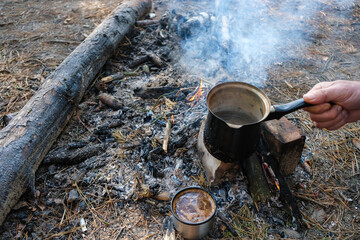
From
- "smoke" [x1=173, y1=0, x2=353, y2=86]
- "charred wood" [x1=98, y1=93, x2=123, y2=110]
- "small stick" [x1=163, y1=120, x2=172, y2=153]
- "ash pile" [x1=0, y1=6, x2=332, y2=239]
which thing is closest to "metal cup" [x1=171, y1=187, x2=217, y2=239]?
"ash pile" [x1=0, y1=6, x2=332, y2=239]

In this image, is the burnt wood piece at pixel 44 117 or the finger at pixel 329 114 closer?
the finger at pixel 329 114

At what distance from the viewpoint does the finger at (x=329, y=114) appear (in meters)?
2.13

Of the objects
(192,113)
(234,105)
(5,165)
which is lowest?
(192,113)

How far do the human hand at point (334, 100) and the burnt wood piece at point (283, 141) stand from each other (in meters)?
0.31

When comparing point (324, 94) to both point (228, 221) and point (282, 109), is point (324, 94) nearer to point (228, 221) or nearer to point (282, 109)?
point (282, 109)

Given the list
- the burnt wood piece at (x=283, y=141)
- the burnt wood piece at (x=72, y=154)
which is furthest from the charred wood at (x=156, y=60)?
the burnt wood piece at (x=283, y=141)

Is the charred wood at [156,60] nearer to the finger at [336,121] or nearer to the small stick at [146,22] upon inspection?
the small stick at [146,22]

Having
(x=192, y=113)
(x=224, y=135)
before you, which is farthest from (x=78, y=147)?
(x=224, y=135)

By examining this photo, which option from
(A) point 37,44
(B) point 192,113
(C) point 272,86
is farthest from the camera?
(A) point 37,44

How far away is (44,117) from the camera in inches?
113

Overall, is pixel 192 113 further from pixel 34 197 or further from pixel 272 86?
pixel 34 197

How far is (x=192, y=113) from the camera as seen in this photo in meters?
3.28

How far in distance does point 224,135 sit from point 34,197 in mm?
1999

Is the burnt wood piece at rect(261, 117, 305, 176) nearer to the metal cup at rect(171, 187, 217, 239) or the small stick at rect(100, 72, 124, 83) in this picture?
the metal cup at rect(171, 187, 217, 239)
